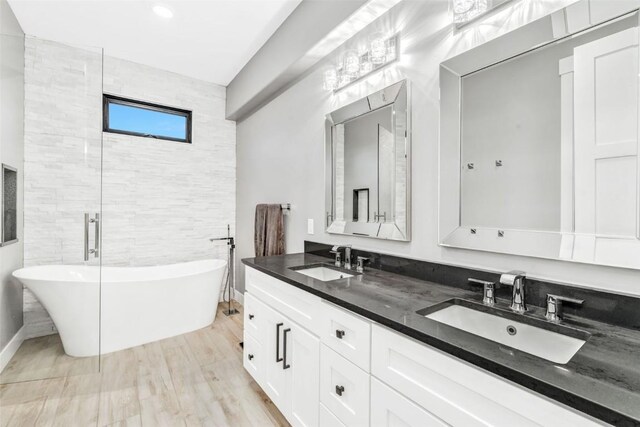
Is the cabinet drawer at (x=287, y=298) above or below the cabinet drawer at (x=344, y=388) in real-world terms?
above

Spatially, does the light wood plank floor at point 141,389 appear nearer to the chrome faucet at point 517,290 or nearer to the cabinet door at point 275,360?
the cabinet door at point 275,360

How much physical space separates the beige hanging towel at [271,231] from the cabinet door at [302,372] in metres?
1.21

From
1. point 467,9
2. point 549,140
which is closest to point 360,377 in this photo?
point 549,140

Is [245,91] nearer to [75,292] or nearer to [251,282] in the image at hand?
[251,282]

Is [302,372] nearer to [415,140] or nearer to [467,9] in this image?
[415,140]

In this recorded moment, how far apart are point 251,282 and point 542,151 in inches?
70.4

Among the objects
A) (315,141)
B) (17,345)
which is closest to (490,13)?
(315,141)

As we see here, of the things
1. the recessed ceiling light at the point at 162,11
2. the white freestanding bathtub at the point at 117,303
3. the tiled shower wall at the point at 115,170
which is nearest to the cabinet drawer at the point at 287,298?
the white freestanding bathtub at the point at 117,303

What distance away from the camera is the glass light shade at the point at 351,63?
1911 mm

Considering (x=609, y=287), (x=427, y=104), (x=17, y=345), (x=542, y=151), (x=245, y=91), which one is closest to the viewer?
(x=609, y=287)

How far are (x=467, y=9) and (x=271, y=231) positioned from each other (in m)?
2.15

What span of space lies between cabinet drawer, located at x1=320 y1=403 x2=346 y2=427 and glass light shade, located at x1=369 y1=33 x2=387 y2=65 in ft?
6.19

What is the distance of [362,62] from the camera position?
1.90m

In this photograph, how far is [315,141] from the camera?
7.88ft
